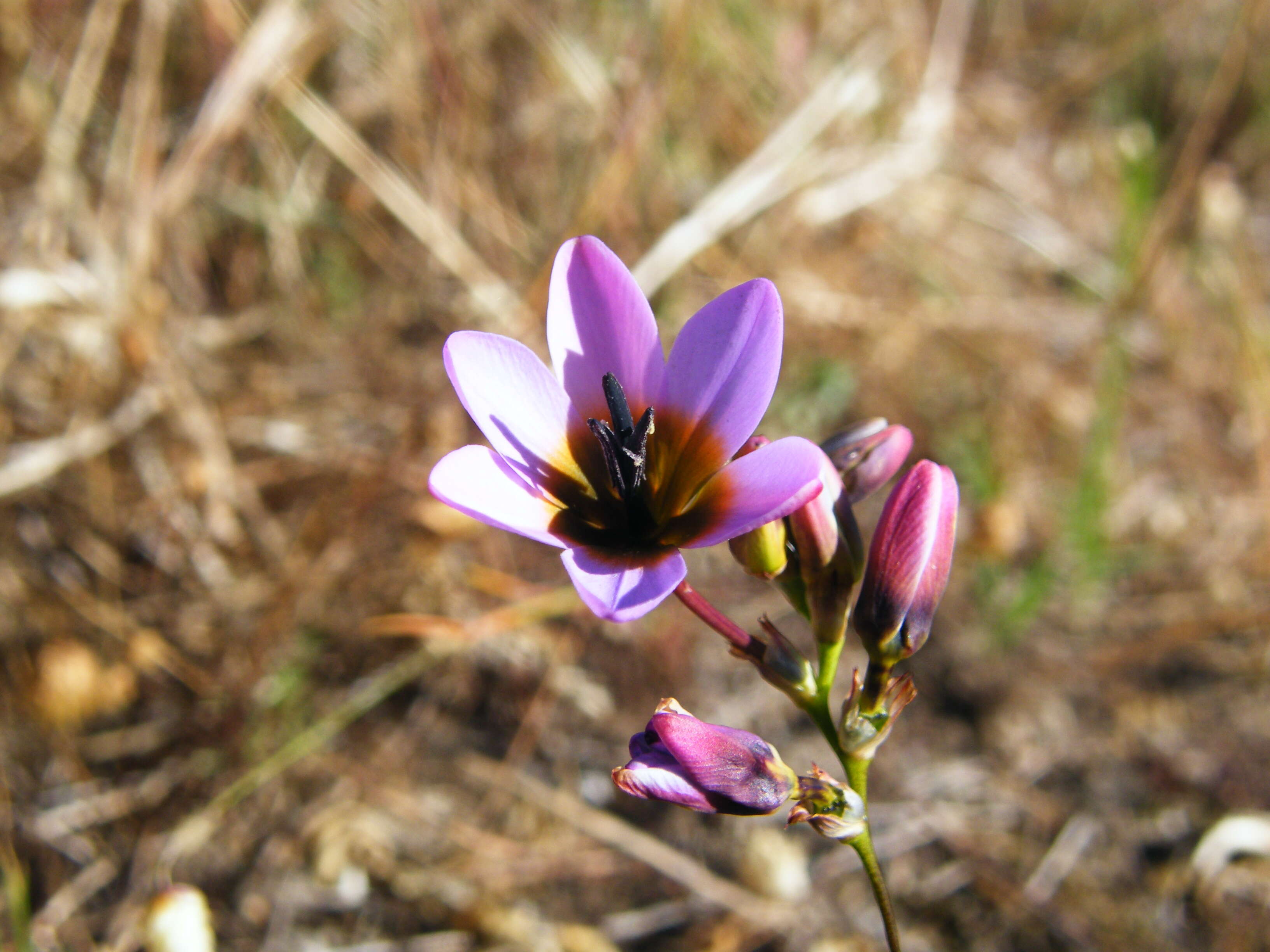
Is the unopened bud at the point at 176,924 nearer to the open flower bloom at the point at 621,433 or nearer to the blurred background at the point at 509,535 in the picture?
the blurred background at the point at 509,535

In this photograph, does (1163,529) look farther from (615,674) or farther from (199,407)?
(199,407)

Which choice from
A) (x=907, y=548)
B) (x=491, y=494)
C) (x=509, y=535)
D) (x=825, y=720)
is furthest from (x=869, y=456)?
(x=509, y=535)

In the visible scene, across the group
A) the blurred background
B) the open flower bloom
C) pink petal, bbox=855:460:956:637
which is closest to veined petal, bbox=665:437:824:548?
the open flower bloom

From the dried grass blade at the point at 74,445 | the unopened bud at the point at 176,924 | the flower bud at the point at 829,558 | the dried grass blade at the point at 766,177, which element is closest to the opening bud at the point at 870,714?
the flower bud at the point at 829,558

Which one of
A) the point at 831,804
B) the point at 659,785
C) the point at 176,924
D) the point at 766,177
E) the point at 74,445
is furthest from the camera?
the point at 766,177

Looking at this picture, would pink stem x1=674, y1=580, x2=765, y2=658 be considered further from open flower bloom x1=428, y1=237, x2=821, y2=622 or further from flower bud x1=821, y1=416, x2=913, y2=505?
flower bud x1=821, y1=416, x2=913, y2=505

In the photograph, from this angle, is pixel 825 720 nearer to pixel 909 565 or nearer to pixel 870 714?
pixel 870 714
